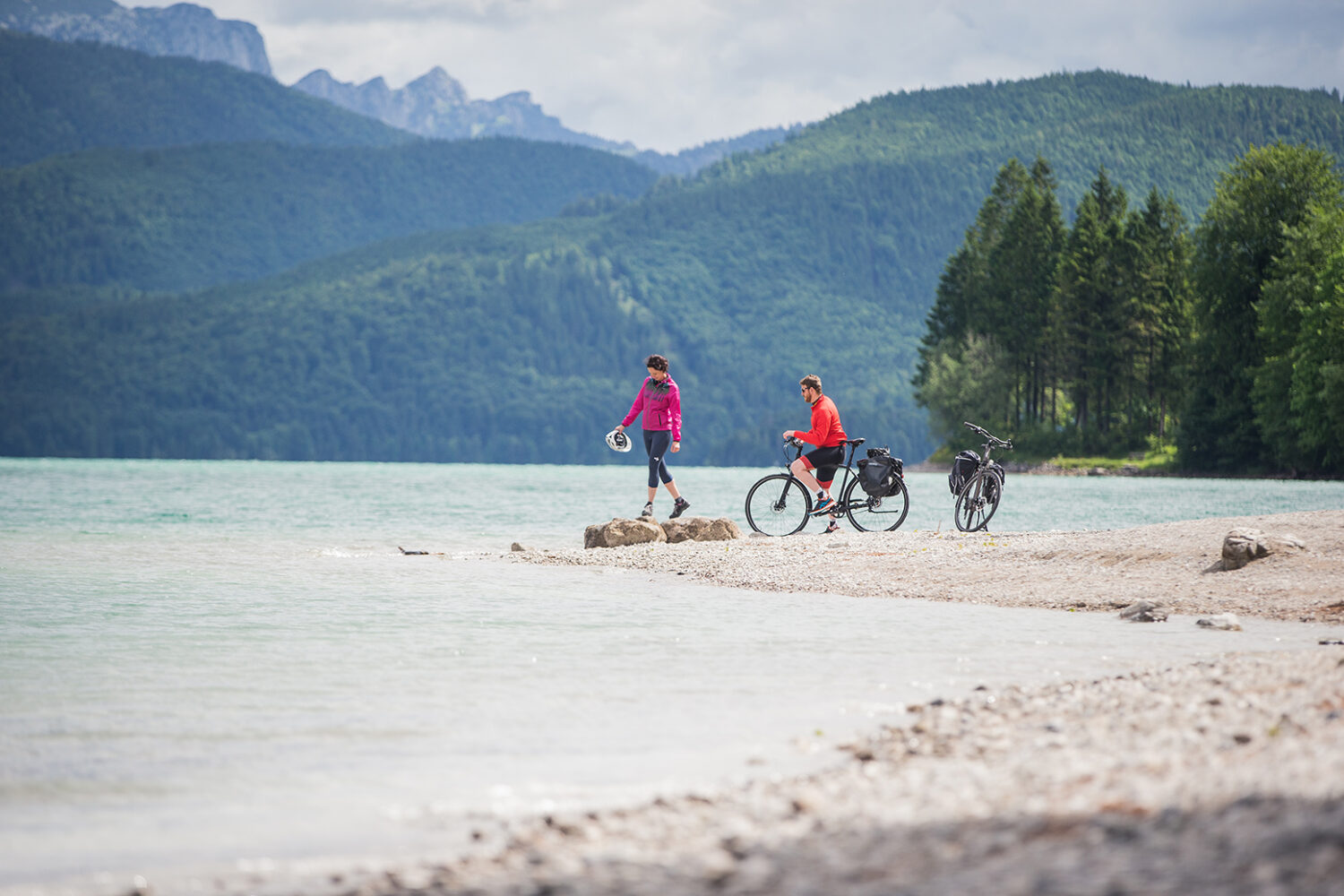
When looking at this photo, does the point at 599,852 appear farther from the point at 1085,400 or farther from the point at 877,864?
the point at 1085,400

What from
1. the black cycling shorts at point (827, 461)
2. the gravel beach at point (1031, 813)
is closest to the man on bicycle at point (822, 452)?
the black cycling shorts at point (827, 461)

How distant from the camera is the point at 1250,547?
44.1ft

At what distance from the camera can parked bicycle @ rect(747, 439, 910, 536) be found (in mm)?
19156

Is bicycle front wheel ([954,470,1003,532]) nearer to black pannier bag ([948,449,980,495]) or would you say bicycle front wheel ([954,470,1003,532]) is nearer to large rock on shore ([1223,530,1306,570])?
black pannier bag ([948,449,980,495])

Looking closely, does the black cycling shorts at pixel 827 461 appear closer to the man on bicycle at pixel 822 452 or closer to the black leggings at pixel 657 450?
the man on bicycle at pixel 822 452

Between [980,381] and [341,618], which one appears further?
[980,381]

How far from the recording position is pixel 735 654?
9570 millimetres

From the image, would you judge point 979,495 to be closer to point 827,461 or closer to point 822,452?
point 827,461

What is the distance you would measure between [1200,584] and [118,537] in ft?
63.3

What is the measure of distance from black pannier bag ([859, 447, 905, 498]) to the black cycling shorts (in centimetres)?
36

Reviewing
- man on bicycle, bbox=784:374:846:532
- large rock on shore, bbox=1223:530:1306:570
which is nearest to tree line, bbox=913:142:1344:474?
man on bicycle, bbox=784:374:846:532

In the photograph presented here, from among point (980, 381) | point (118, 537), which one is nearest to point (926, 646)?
point (118, 537)

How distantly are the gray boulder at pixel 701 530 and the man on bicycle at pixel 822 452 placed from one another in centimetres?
133

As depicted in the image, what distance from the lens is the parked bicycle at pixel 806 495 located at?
19.2 meters
